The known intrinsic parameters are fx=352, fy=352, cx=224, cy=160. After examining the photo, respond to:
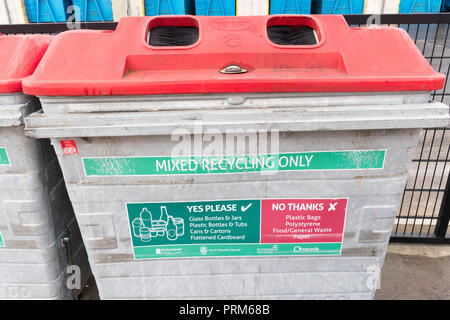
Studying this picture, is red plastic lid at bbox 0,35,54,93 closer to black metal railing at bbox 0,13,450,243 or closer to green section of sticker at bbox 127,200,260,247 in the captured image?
black metal railing at bbox 0,13,450,243

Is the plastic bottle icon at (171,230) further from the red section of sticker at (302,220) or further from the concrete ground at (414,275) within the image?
the concrete ground at (414,275)

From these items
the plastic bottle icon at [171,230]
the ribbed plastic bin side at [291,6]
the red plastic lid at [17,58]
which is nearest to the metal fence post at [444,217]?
the plastic bottle icon at [171,230]

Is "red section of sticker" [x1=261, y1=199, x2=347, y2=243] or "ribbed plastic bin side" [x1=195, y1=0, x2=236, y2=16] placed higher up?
"red section of sticker" [x1=261, y1=199, x2=347, y2=243]

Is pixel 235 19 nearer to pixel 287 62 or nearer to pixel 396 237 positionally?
pixel 287 62

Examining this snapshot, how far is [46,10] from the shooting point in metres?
10.8

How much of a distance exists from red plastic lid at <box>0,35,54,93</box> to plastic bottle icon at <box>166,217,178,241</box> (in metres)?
0.88

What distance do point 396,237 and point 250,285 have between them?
1599mm

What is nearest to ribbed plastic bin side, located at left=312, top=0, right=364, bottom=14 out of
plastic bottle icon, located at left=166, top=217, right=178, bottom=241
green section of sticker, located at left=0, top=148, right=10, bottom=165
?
plastic bottle icon, located at left=166, top=217, right=178, bottom=241

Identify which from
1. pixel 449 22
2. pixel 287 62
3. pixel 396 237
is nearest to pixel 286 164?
pixel 287 62

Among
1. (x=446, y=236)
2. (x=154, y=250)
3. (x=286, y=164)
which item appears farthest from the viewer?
(x=446, y=236)

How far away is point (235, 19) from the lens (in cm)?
176

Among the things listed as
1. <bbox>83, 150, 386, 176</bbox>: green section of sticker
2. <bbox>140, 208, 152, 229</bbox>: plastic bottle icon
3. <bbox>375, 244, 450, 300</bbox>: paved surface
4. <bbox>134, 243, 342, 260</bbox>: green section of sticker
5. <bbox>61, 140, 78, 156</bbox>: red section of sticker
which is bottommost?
<bbox>375, 244, 450, 300</bbox>: paved surface

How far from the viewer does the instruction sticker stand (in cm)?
164

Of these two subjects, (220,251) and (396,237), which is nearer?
(220,251)
